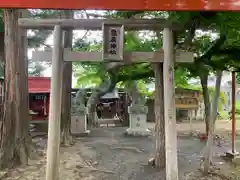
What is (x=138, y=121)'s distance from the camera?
1218cm

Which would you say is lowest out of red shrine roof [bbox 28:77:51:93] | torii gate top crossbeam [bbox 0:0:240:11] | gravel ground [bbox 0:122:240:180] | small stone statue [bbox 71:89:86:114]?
gravel ground [bbox 0:122:240:180]

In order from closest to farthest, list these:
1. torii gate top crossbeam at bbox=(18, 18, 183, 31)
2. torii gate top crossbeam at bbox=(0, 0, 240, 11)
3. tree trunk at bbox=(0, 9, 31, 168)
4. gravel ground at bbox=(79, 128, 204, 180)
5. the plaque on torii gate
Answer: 1. torii gate top crossbeam at bbox=(0, 0, 240, 11)
2. the plaque on torii gate
3. torii gate top crossbeam at bbox=(18, 18, 183, 31)
4. gravel ground at bbox=(79, 128, 204, 180)
5. tree trunk at bbox=(0, 9, 31, 168)

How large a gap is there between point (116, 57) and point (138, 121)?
7.72 metres

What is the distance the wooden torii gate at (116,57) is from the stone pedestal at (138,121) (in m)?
7.22

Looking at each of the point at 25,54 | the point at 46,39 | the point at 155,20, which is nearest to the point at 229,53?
the point at 155,20

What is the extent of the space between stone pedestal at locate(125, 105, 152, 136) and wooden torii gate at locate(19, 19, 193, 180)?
722 centimetres

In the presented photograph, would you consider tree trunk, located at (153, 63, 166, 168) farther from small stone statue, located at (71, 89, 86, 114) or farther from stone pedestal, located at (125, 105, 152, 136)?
small stone statue, located at (71, 89, 86, 114)

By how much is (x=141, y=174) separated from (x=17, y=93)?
343cm

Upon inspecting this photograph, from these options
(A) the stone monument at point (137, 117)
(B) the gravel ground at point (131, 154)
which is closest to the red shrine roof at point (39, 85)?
(B) the gravel ground at point (131, 154)

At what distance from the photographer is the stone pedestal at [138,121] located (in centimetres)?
1204

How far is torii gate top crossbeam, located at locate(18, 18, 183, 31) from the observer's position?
15.8 ft

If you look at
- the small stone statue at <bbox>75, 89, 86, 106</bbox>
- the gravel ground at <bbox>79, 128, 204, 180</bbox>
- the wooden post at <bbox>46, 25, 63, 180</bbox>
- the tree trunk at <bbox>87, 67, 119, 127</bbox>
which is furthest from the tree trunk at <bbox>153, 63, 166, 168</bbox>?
the small stone statue at <bbox>75, 89, 86, 106</bbox>

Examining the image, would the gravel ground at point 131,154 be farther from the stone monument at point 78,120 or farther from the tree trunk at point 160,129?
the stone monument at point 78,120

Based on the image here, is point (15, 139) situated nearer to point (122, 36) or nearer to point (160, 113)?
point (160, 113)
